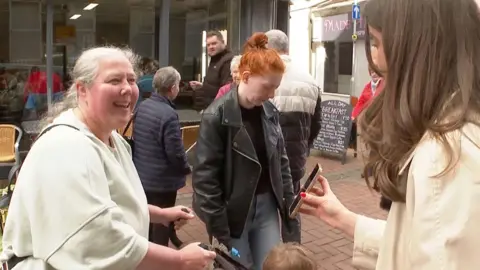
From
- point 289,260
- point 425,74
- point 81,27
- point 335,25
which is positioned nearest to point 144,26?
point 81,27

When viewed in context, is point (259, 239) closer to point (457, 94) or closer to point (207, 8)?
point (457, 94)

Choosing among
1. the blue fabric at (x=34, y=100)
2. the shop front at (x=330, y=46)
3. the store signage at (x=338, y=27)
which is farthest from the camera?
the store signage at (x=338, y=27)

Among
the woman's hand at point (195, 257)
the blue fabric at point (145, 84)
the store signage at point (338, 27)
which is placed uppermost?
the store signage at point (338, 27)

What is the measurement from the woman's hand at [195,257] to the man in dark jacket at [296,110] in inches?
75.0

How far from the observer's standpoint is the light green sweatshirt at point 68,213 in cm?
165

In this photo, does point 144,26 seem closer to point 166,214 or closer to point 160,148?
point 160,148

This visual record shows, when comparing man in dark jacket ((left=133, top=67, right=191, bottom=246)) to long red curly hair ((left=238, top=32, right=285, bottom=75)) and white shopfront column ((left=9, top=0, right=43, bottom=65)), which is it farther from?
white shopfront column ((left=9, top=0, right=43, bottom=65))

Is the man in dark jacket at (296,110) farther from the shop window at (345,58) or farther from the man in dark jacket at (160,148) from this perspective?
the shop window at (345,58)

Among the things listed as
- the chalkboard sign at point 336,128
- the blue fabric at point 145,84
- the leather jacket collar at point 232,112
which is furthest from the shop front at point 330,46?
the leather jacket collar at point 232,112

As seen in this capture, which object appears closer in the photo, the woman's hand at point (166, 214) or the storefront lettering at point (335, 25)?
the woman's hand at point (166, 214)

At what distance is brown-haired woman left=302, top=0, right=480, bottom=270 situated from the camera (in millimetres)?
1072

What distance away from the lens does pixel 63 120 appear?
1856 mm

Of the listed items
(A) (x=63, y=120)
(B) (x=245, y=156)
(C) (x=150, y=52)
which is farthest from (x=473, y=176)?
(C) (x=150, y=52)

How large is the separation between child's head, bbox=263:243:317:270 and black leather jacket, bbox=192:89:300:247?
15.7 inches
